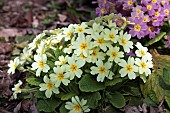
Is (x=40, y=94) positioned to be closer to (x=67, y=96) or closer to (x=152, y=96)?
(x=67, y=96)

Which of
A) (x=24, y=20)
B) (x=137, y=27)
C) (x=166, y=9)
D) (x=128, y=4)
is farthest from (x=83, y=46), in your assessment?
(x=24, y=20)

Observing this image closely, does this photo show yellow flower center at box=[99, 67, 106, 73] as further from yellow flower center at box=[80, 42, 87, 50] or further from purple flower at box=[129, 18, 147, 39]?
purple flower at box=[129, 18, 147, 39]

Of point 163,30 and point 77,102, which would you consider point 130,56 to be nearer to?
point 77,102

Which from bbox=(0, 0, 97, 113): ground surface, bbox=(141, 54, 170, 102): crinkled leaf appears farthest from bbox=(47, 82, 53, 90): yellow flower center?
bbox=(141, 54, 170, 102): crinkled leaf

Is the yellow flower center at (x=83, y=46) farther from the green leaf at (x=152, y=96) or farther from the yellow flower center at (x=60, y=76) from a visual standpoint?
the green leaf at (x=152, y=96)

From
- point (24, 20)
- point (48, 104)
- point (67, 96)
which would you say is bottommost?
point (24, 20)

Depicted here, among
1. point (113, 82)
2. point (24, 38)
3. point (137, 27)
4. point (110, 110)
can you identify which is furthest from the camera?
point (24, 38)
